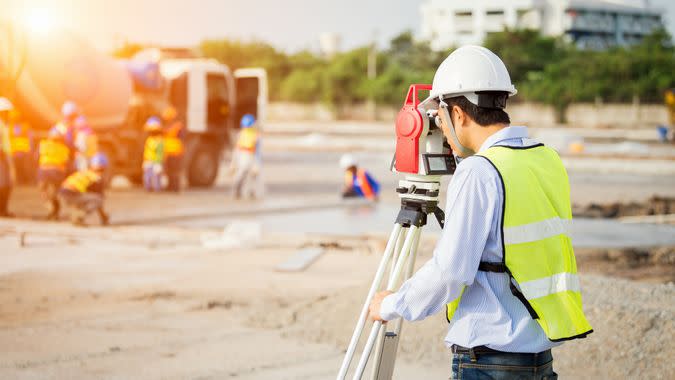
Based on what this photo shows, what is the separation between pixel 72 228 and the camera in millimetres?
12164

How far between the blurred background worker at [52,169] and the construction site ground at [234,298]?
0.33 meters

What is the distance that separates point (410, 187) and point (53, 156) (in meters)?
11.2

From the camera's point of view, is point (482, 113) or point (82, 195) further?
point (82, 195)

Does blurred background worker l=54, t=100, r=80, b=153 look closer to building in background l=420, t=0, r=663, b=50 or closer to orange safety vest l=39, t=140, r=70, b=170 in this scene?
orange safety vest l=39, t=140, r=70, b=170

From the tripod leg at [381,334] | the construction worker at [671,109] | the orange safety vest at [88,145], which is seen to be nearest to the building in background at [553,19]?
the construction worker at [671,109]

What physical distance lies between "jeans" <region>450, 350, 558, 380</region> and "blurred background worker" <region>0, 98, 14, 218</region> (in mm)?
11597

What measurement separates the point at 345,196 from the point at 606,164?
11503 mm

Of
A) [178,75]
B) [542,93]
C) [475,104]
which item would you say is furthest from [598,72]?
[475,104]

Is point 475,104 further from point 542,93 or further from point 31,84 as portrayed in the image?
point 542,93

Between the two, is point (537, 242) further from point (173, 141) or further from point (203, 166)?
point (203, 166)

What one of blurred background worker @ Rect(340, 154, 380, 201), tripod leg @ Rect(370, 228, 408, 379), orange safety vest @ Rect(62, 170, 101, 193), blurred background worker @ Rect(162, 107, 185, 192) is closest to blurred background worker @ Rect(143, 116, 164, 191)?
blurred background worker @ Rect(162, 107, 185, 192)

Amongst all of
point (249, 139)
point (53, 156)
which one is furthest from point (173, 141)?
point (53, 156)

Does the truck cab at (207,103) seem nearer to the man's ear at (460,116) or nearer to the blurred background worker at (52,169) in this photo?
the blurred background worker at (52,169)

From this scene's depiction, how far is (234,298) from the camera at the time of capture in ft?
25.6
